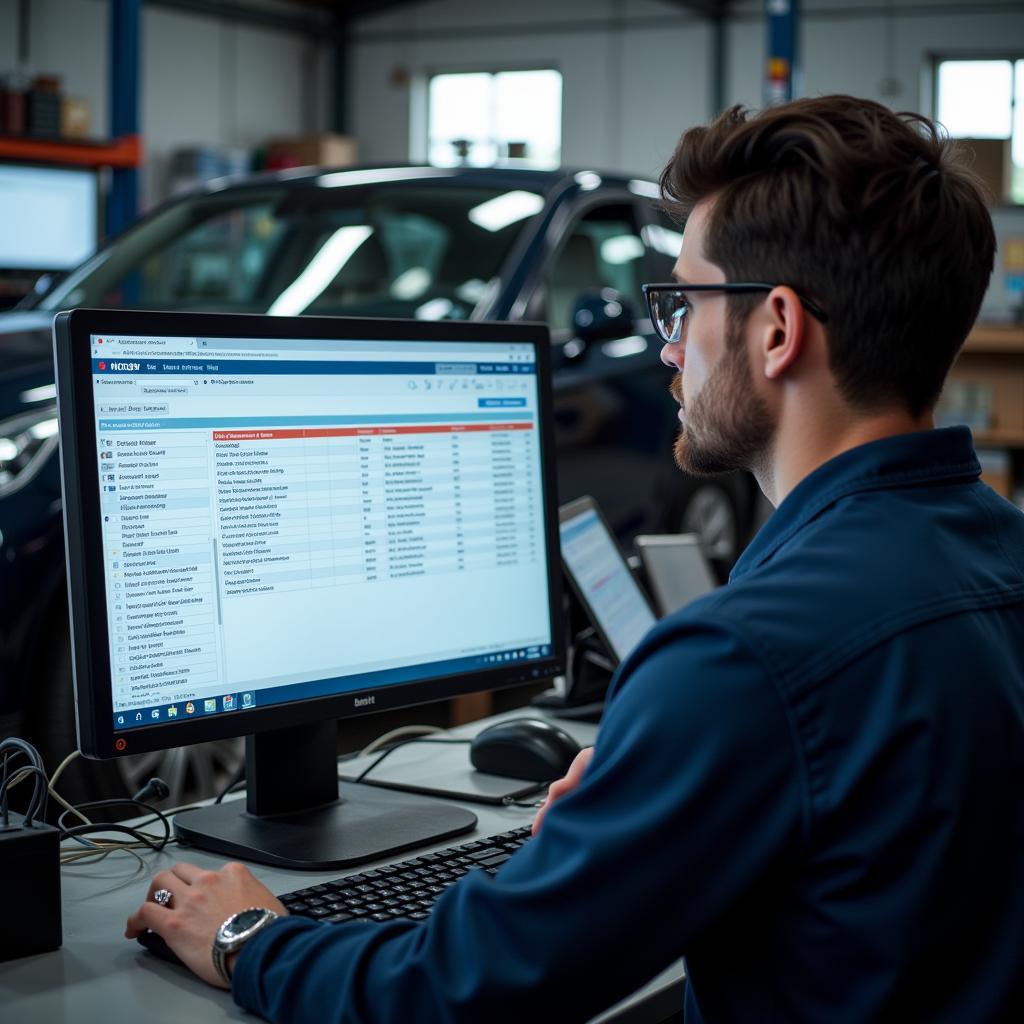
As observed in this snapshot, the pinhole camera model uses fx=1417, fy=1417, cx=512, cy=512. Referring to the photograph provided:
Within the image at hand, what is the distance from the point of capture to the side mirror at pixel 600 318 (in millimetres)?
3939

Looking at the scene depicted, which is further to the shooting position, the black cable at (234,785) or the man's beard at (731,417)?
the black cable at (234,785)

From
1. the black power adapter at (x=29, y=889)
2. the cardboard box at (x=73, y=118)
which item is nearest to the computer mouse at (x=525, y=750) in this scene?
the black power adapter at (x=29, y=889)

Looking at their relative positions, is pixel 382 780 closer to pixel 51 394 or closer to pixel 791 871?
pixel 791 871

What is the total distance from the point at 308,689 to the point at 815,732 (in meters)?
0.72

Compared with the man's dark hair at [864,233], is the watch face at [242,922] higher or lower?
lower

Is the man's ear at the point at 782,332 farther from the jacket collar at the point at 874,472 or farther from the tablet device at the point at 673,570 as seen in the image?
the tablet device at the point at 673,570

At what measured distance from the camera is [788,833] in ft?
2.94

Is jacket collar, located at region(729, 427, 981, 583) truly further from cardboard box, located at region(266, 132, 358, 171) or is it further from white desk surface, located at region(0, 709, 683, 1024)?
cardboard box, located at region(266, 132, 358, 171)

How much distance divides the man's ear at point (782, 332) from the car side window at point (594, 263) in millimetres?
2770

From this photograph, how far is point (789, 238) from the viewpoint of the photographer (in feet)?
3.50

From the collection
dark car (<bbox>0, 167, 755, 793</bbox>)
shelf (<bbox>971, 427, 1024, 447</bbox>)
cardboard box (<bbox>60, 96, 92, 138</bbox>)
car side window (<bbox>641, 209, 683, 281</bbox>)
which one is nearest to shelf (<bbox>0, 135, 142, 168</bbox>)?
cardboard box (<bbox>60, 96, 92, 138</bbox>)

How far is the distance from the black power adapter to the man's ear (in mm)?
703

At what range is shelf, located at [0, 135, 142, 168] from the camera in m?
6.93

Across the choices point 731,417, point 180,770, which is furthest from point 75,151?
point 731,417
